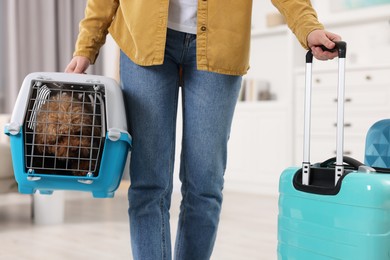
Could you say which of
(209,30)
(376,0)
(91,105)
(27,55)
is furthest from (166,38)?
(27,55)

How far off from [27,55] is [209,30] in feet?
12.0

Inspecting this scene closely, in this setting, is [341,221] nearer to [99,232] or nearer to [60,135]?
[60,135]

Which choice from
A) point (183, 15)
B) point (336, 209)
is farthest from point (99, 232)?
point (336, 209)

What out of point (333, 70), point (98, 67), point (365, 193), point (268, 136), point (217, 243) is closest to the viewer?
point (365, 193)

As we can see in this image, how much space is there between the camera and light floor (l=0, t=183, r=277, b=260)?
7.18ft

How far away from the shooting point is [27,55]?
4.65 meters

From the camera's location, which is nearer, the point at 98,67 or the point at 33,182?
the point at 33,182

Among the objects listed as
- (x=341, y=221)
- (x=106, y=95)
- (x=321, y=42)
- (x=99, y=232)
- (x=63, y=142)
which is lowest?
(x=99, y=232)

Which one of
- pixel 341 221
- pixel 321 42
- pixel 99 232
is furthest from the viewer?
pixel 99 232

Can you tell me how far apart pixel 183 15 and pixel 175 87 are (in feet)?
0.54

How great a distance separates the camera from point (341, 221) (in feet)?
3.56

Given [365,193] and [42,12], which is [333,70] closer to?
[42,12]

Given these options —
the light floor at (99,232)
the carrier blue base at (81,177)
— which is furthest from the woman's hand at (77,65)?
the light floor at (99,232)

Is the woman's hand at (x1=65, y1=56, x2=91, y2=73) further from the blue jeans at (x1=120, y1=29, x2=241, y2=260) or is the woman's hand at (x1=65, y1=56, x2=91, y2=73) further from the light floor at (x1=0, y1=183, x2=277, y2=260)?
the light floor at (x1=0, y1=183, x2=277, y2=260)
